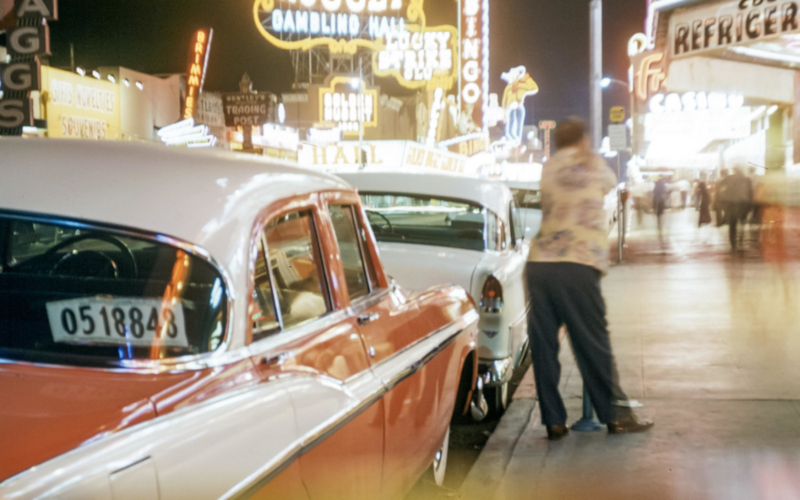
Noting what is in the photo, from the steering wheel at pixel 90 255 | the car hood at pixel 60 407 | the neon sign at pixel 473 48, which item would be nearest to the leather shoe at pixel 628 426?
the steering wheel at pixel 90 255

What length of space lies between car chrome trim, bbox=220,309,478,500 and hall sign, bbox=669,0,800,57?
1049 cm

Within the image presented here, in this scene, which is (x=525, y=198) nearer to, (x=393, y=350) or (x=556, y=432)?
(x=556, y=432)

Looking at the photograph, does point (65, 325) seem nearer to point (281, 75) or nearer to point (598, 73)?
point (598, 73)

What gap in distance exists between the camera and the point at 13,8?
15.2 metres

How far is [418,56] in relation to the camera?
42.7 metres

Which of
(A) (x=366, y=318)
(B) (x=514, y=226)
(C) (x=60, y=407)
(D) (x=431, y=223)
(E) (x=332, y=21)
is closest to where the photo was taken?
(C) (x=60, y=407)

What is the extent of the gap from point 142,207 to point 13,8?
14882mm

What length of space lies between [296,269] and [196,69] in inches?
1359

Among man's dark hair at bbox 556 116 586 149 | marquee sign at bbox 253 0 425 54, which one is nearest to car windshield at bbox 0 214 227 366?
man's dark hair at bbox 556 116 586 149

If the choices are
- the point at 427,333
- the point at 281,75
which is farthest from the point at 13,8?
the point at 281,75

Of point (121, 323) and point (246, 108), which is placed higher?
point (246, 108)

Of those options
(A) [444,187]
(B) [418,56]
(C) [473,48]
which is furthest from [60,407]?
(C) [473,48]

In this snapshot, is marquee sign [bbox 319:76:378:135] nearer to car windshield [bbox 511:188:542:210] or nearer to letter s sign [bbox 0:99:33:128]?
letter s sign [bbox 0:99:33:128]

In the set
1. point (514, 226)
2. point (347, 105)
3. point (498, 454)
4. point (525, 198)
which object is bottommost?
point (498, 454)
